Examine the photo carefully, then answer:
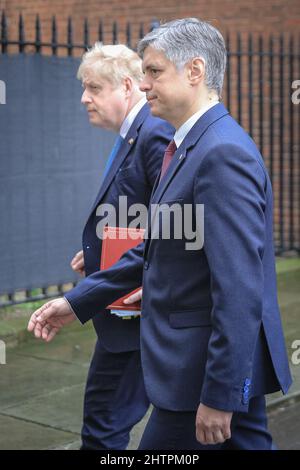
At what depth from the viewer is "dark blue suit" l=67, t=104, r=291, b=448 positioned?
2.69 metres

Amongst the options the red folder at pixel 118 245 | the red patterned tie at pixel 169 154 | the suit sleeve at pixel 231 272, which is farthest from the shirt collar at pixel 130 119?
the suit sleeve at pixel 231 272

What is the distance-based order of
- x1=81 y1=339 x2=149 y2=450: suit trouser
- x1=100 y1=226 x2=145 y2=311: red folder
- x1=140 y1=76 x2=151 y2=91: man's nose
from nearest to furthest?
x1=140 y1=76 x2=151 y2=91: man's nose
x1=100 y1=226 x2=145 y2=311: red folder
x1=81 y1=339 x2=149 y2=450: suit trouser

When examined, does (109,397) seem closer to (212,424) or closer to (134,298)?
(134,298)

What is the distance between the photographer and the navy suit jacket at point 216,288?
269 cm

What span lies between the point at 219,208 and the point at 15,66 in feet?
16.8

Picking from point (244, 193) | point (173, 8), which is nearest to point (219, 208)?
point (244, 193)

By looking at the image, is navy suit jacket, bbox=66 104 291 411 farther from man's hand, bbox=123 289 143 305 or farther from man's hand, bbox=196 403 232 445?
man's hand, bbox=123 289 143 305

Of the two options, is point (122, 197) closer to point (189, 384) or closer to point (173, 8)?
point (189, 384)

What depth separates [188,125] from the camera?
298 cm

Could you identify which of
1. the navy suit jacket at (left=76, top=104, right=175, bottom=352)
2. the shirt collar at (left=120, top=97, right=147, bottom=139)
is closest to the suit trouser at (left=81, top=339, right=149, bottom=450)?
the navy suit jacket at (left=76, top=104, right=175, bottom=352)

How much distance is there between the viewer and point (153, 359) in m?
2.97

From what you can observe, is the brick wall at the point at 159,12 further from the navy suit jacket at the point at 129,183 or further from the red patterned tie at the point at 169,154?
the red patterned tie at the point at 169,154

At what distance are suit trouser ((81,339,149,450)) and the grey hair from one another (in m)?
1.63

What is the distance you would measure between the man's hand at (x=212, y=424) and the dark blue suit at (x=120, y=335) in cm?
126
